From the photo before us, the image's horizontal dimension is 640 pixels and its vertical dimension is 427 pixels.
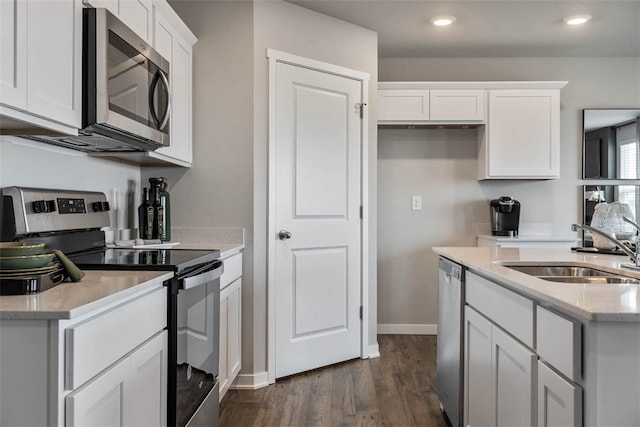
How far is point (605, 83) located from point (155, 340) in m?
4.32

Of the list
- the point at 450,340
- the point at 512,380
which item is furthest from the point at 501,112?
the point at 512,380

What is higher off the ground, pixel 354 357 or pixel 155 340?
pixel 155 340

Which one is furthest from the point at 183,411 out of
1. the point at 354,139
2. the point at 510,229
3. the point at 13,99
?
the point at 510,229

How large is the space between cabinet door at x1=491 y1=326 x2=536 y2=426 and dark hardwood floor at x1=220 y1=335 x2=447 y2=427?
813 millimetres

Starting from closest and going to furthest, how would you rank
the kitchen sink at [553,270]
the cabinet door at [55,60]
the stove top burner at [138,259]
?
the cabinet door at [55,60] < the stove top burner at [138,259] < the kitchen sink at [553,270]

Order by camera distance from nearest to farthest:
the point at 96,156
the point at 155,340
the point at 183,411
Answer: the point at 155,340
the point at 183,411
the point at 96,156

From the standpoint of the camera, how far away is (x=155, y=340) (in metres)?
1.46

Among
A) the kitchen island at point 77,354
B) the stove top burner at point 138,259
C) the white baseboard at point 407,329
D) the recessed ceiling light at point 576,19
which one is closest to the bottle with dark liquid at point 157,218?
the stove top burner at point 138,259

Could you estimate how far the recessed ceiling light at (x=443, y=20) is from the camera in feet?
10.5

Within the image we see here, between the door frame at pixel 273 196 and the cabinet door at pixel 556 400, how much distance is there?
1.80 m

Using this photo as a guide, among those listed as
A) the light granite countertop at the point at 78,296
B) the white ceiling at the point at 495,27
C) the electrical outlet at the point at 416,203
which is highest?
the white ceiling at the point at 495,27

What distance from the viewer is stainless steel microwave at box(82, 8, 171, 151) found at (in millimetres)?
1581

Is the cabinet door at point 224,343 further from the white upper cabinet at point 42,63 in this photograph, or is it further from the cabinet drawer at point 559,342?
the cabinet drawer at point 559,342

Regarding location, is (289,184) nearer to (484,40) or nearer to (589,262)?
(589,262)
